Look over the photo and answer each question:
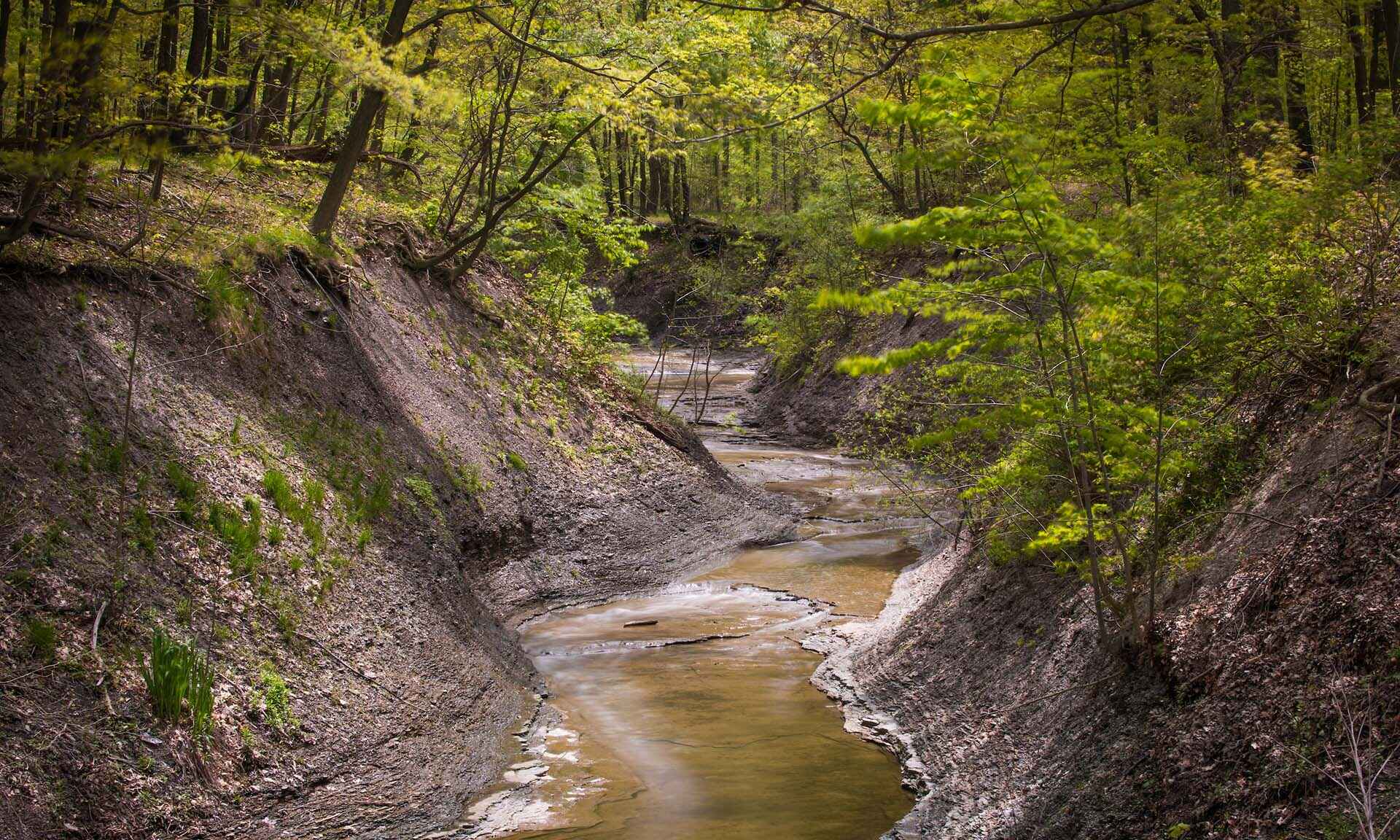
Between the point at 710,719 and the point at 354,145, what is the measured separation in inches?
347

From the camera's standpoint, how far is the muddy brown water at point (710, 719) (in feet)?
24.5

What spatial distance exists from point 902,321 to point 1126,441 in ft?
65.9

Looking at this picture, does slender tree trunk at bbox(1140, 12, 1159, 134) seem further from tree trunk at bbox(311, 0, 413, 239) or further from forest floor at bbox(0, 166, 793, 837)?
forest floor at bbox(0, 166, 793, 837)

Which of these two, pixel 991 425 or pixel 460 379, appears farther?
pixel 460 379

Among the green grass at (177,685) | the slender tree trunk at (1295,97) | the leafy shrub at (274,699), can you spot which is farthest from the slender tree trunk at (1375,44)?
the green grass at (177,685)

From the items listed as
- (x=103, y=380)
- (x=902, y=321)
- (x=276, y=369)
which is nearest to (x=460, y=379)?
(x=276, y=369)

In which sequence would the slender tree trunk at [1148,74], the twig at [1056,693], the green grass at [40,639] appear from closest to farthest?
the green grass at [40,639] < the twig at [1056,693] < the slender tree trunk at [1148,74]

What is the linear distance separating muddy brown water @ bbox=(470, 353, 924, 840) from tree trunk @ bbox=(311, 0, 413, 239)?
6.17 m

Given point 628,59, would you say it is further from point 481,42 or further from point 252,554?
point 252,554

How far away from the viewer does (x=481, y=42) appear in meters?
15.0

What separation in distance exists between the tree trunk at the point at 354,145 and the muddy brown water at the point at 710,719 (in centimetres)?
617

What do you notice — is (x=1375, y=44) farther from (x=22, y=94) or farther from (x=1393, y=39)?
(x=22, y=94)

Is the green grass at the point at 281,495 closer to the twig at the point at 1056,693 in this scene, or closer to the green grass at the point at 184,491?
the green grass at the point at 184,491

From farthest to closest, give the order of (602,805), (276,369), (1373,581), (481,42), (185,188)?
(481,42) → (185,188) → (276,369) → (602,805) → (1373,581)
